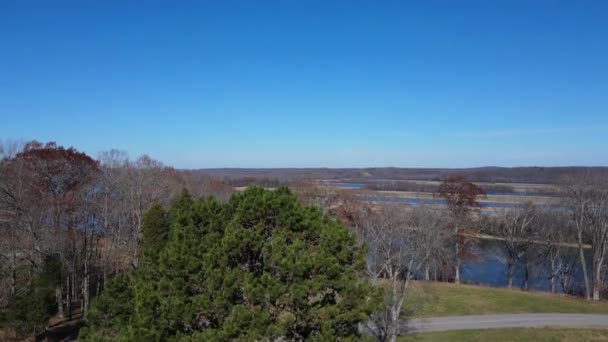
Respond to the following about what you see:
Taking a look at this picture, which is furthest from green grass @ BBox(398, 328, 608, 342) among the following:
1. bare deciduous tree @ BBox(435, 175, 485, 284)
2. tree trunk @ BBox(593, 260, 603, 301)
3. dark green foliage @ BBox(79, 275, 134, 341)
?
bare deciduous tree @ BBox(435, 175, 485, 284)

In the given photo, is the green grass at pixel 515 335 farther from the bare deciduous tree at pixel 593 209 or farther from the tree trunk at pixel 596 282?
the bare deciduous tree at pixel 593 209

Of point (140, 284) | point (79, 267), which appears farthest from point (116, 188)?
point (140, 284)

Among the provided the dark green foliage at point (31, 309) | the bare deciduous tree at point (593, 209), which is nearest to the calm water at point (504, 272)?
the bare deciduous tree at point (593, 209)

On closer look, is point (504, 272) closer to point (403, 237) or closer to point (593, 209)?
point (593, 209)

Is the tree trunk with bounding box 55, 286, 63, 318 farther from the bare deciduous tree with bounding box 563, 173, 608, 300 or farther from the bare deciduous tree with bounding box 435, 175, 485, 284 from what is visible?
the bare deciduous tree with bounding box 563, 173, 608, 300

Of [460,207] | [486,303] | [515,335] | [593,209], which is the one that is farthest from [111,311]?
[460,207]

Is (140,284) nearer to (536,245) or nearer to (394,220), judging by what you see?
(394,220)
